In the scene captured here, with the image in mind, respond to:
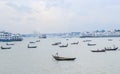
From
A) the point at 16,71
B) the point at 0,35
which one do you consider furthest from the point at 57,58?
the point at 0,35

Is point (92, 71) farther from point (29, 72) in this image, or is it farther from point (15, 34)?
point (15, 34)

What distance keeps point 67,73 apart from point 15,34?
139m

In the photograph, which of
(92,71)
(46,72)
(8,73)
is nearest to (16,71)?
(8,73)

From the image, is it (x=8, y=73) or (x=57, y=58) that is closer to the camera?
(x=8, y=73)

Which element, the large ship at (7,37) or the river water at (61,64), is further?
the large ship at (7,37)

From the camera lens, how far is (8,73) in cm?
3928

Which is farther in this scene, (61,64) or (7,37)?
(7,37)

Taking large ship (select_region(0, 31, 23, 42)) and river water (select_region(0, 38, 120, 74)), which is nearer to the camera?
river water (select_region(0, 38, 120, 74))

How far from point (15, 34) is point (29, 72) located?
136359mm

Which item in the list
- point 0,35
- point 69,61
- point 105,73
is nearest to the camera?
point 105,73

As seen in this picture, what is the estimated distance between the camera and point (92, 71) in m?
38.8

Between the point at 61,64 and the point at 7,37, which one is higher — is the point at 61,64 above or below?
Answer: above

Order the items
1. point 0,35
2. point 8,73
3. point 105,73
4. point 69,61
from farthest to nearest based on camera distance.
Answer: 1. point 0,35
2. point 69,61
3. point 8,73
4. point 105,73

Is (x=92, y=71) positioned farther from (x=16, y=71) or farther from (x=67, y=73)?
(x=16, y=71)
